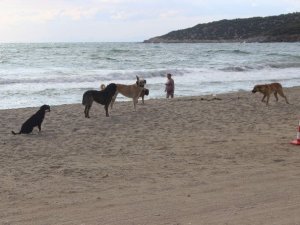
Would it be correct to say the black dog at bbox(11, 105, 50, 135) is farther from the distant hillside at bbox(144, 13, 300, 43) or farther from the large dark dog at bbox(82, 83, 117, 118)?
the distant hillside at bbox(144, 13, 300, 43)

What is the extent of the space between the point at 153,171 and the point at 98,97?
628 cm

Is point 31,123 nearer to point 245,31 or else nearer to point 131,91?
point 131,91

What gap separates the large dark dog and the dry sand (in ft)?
1.53

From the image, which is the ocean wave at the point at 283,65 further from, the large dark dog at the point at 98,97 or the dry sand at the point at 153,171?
the large dark dog at the point at 98,97

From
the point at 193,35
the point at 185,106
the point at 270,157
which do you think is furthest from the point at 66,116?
the point at 193,35

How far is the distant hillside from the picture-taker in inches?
4916

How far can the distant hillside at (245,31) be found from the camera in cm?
12488

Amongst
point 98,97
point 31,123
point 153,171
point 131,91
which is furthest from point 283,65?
point 153,171

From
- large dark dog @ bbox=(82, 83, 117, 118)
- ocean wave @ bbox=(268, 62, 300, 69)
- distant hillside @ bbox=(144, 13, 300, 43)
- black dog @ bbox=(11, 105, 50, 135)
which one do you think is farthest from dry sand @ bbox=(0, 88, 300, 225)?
distant hillside @ bbox=(144, 13, 300, 43)

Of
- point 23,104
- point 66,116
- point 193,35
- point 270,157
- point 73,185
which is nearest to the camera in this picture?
point 73,185

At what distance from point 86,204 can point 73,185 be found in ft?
2.94

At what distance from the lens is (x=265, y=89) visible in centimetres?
1570

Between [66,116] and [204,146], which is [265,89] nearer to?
[66,116]

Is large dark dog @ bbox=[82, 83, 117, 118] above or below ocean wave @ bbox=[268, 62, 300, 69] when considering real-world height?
above
